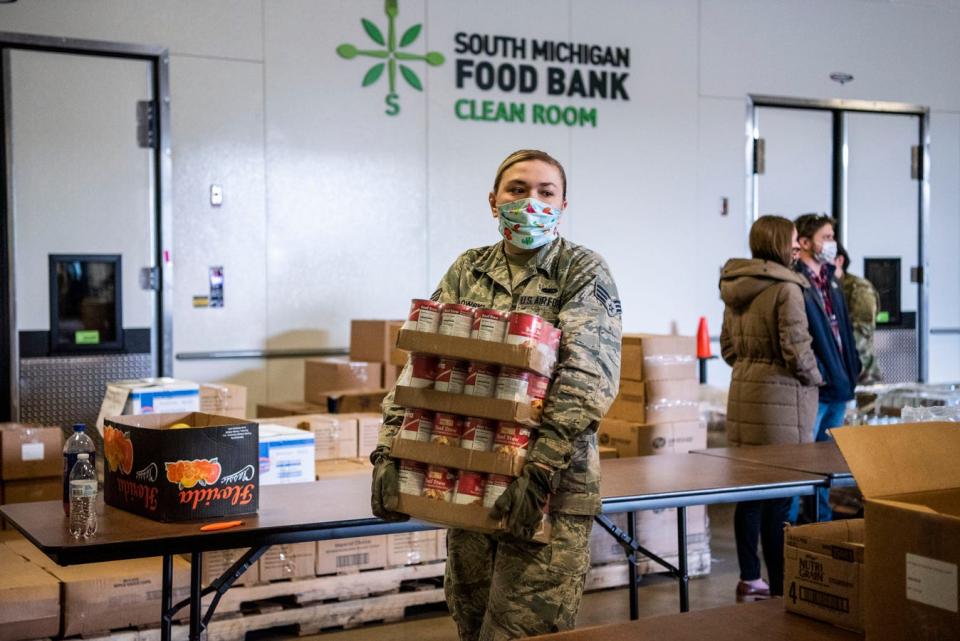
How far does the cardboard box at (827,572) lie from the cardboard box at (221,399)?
11.3 feet

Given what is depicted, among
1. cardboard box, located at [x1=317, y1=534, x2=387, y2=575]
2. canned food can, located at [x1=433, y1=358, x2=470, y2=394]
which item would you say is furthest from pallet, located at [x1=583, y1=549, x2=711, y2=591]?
canned food can, located at [x1=433, y1=358, x2=470, y2=394]

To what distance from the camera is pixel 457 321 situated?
2.50 m

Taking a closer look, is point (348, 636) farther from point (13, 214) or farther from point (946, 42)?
point (946, 42)

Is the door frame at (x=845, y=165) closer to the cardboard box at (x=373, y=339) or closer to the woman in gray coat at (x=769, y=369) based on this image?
the cardboard box at (x=373, y=339)

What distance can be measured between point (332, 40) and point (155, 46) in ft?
3.67

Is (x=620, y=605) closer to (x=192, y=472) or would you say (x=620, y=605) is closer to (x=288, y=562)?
(x=288, y=562)

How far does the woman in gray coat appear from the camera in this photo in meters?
4.86

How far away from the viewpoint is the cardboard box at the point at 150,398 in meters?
4.63

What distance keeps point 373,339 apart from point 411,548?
1937mm

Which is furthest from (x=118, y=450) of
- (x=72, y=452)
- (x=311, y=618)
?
(x=311, y=618)

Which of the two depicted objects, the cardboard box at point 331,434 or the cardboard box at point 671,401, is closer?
the cardboard box at point 331,434

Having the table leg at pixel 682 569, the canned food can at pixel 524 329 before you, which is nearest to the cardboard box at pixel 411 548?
the table leg at pixel 682 569

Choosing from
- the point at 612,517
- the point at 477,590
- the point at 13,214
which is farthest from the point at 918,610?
the point at 13,214

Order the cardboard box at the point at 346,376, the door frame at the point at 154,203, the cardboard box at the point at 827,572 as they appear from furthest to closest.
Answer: the cardboard box at the point at 346,376, the door frame at the point at 154,203, the cardboard box at the point at 827,572
